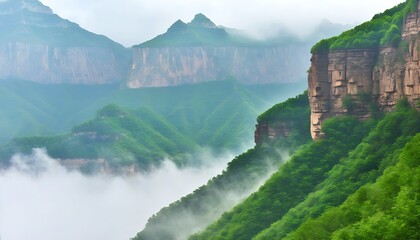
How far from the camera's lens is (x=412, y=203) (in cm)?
→ 5944

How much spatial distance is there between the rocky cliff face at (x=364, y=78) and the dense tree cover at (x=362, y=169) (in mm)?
2018

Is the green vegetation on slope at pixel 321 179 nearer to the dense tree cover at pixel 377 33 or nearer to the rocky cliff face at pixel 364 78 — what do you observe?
the rocky cliff face at pixel 364 78

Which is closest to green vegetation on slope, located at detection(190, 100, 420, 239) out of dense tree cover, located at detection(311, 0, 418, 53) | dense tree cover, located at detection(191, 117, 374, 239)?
dense tree cover, located at detection(191, 117, 374, 239)

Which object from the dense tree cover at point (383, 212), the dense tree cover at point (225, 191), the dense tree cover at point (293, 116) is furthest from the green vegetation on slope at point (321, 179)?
the dense tree cover at point (293, 116)

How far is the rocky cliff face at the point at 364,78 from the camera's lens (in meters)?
89.8

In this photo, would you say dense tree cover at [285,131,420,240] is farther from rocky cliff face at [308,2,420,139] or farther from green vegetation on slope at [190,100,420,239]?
rocky cliff face at [308,2,420,139]

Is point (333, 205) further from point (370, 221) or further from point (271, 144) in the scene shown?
point (271, 144)

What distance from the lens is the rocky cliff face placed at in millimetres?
89812

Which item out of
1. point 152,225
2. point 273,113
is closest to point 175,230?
point 152,225

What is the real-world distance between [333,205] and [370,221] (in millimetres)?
25000

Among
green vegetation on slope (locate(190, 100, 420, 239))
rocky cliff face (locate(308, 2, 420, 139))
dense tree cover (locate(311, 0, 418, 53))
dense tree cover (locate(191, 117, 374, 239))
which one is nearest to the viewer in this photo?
green vegetation on slope (locate(190, 100, 420, 239))

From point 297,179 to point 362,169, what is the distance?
442 inches

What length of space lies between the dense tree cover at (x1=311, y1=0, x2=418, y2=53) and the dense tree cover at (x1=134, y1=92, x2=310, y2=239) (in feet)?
58.5

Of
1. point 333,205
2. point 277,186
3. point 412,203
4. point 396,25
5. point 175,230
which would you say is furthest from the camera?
point 175,230
